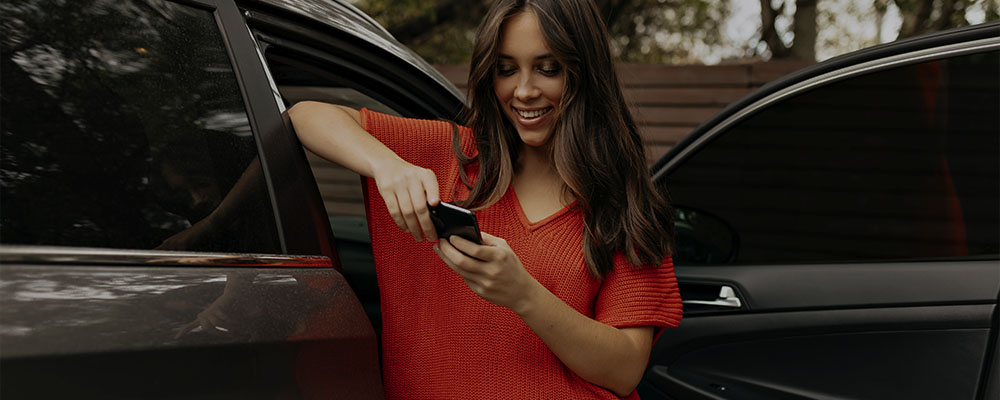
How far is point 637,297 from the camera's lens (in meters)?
1.63

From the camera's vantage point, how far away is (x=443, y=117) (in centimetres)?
211

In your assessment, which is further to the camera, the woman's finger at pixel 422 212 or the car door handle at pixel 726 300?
the car door handle at pixel 726 300

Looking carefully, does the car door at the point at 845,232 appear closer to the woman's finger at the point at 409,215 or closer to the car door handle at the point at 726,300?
the car door handle at the point at 726,300

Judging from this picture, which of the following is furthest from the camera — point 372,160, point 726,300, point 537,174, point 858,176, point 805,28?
point 805,28

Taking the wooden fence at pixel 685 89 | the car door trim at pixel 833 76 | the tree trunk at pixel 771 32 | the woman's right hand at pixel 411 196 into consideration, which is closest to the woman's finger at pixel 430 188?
the woman's right hand at pixel 411 196

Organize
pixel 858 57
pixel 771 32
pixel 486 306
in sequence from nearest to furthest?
pixel 486 306
pixel 858 57
pixel 771 32

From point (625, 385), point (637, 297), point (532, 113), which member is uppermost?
point (532, 113)

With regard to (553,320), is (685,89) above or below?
above

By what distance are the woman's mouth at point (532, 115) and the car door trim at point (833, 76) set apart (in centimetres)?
91

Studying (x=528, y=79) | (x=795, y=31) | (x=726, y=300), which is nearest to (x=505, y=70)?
(x=528, y=79)

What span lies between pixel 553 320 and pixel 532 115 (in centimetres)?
46

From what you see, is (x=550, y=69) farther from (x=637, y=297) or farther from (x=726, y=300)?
(x=726, y=300)

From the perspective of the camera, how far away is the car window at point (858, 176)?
2.34 m

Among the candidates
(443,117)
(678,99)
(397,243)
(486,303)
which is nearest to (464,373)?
(486,303)
